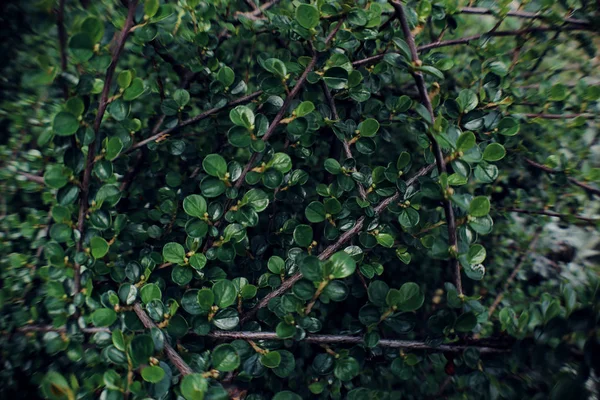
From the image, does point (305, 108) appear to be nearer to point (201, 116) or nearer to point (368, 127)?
point (368, 127)

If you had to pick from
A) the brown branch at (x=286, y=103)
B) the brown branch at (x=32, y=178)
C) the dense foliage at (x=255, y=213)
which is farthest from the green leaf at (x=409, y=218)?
the brown branch at (x=32, y=178)

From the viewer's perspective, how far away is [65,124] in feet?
2.23

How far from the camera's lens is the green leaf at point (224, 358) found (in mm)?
710

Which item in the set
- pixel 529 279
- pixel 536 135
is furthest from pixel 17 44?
pixel 529 279

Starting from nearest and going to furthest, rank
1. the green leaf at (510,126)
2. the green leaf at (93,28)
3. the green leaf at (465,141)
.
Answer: the green leaf at (93,28) → the green leaf at (465,141) → the green leaf at (510,126)

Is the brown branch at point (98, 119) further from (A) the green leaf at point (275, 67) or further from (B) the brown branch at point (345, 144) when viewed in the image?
(B) the brown branch at point (345, 144)

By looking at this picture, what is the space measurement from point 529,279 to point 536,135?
0.88m

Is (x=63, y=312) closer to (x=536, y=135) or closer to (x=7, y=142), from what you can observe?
(x=7, y=142)

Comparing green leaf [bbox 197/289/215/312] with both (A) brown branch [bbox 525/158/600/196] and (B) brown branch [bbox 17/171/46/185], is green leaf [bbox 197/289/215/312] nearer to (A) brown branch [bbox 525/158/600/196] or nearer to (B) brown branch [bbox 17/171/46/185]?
(B) brown branch [bbox 17/171/46/185]

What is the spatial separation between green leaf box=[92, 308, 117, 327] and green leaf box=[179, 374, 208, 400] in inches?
9.2

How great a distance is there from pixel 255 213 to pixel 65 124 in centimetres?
40

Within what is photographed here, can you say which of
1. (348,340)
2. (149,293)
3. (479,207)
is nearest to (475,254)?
(479,207)

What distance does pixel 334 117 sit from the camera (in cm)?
98

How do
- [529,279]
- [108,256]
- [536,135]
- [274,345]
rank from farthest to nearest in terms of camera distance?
1. [529,279]
2. [536,135]
3. [108,256]
4. [274,345]
